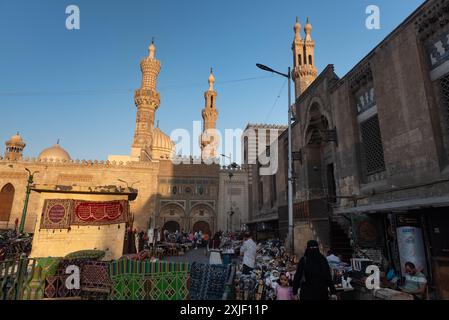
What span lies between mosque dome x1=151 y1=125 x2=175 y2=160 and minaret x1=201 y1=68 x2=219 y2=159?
218 inches

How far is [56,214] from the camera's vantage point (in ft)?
28.4

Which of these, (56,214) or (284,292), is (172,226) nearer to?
(56,214)

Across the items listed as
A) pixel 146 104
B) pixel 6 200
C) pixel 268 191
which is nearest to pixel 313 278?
pixel 268 191

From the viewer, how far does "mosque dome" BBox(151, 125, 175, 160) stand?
41.8 m

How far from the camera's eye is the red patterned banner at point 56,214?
8.59 meters

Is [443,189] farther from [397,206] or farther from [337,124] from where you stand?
[337,124]

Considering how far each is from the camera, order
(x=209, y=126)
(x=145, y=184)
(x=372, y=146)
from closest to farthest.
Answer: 1. (x=372, y=146)
2. (x=145, y=184)
3. (x=209, y=126)

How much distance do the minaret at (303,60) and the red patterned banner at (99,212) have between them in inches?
889

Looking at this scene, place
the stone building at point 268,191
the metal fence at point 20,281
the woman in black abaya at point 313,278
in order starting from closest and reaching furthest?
the woman in black abaya at point 313,278, the metal fence at point 20,281, the stone building at point 268,191

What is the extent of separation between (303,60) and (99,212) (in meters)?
26.3

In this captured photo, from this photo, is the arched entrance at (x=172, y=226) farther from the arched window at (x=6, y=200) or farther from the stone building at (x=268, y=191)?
the arched window at (x=6, y=200)

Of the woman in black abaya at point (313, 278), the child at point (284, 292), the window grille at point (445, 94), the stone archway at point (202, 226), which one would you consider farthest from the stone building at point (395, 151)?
the stone archway at point (202, 226)

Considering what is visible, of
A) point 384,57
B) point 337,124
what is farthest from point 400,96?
point 337,124

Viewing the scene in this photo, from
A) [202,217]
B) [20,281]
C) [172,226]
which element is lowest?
[20,281]
